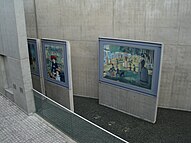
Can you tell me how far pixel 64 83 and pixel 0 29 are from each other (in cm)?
322

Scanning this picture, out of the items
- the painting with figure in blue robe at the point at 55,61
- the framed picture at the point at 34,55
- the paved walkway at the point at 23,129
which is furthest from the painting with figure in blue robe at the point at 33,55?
the paved walkway at the point at 23,129

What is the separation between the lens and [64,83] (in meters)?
7.86

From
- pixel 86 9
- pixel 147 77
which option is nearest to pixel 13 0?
pixel 86 9

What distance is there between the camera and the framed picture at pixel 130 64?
22.3ft

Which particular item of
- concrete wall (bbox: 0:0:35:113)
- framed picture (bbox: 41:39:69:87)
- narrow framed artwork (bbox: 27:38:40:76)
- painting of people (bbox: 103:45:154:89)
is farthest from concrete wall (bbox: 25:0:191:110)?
concrete wall (bbox: 0:0:35:113)

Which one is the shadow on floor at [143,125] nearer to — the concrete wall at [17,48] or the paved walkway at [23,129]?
the paved walkway at [23,129]

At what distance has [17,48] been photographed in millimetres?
6973

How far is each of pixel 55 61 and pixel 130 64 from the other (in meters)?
2.97

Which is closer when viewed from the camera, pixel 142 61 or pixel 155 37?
pixel 142 61

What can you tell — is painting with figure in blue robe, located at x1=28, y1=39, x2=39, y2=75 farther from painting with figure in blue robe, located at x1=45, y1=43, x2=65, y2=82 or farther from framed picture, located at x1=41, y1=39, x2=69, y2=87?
painting with figure in blue robe, located at x1=45, y1=43, x2=65, y2=82

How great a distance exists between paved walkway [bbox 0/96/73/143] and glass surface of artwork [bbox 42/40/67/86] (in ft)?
5.79

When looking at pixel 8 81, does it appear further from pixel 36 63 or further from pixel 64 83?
pixel 64 83

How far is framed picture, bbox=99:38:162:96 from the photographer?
22.3 ft

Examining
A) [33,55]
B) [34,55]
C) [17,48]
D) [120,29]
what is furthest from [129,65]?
[33,55]
